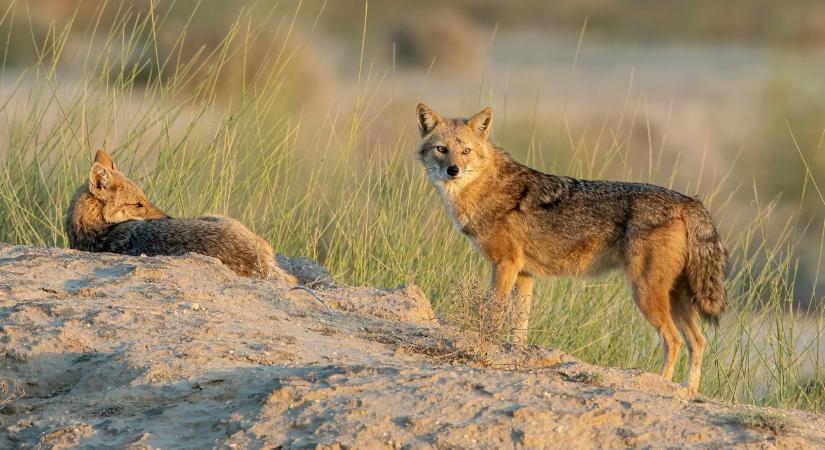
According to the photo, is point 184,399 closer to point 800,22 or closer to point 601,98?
point 601,98

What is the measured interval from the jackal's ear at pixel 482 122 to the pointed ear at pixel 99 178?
2.63 meters

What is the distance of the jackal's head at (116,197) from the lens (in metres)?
8.44

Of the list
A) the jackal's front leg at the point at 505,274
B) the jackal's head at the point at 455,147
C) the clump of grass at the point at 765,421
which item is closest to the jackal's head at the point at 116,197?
the jackal's head at the point at 455,147

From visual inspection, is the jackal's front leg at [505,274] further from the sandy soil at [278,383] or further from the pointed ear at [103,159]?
the pointed ear at [103,159]

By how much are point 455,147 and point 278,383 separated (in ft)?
14.1

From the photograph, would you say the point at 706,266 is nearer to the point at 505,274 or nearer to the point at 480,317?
the point at 505,274

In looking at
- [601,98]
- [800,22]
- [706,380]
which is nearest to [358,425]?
[706,380]

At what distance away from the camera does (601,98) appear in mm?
29766

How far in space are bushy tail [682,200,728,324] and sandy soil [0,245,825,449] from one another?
6.73 feet

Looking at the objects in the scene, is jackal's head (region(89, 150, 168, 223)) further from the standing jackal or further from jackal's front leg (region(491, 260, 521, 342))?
jackal's front leg (region(491, 260, 521, 342))

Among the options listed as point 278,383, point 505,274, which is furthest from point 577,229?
point 278,383

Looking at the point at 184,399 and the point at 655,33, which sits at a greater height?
the point at 655,33

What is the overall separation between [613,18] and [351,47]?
1234 centimetres

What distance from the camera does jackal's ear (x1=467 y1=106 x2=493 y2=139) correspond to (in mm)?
9562
